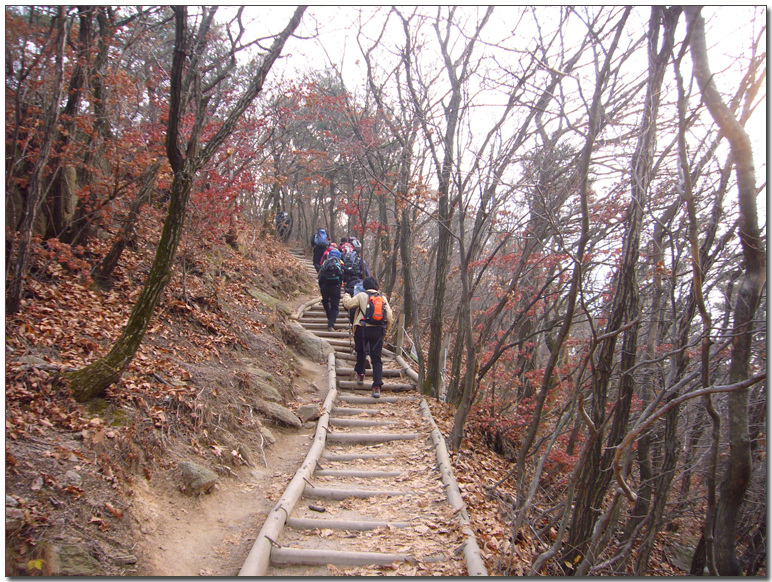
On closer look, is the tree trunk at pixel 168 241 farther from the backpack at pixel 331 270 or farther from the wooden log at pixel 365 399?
the backpack at pixel 331 270

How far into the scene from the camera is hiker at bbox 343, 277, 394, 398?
8.25m

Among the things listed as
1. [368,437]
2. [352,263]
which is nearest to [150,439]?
[368,437]

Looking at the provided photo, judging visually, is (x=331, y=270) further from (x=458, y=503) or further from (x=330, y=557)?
(x=330, y=557)

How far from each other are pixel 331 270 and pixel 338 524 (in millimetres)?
7284

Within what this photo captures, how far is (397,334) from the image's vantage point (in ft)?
36.3

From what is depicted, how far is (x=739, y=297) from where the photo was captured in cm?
369

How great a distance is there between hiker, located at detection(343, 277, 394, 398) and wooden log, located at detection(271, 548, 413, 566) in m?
4.62

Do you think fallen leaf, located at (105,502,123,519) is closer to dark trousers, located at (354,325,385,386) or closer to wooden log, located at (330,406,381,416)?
wooden log, located at (330,406,381,416)

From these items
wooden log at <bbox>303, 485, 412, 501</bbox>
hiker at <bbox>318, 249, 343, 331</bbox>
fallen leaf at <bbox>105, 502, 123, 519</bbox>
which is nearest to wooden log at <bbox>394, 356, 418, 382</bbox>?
hiker at <bbox>318, 249, 343, 331</bbox>

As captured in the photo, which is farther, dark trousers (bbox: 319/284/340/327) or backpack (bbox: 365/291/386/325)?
dark trousers (bbox: 319/284/340/327)

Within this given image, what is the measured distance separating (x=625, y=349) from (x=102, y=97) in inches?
324

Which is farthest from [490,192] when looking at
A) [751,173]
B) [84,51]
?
[84,51]

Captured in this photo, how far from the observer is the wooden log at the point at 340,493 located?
15.7 ft

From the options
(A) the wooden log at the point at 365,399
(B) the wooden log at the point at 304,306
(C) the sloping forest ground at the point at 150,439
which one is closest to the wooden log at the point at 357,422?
(C) the sloping forest ground at the point at 150,439
